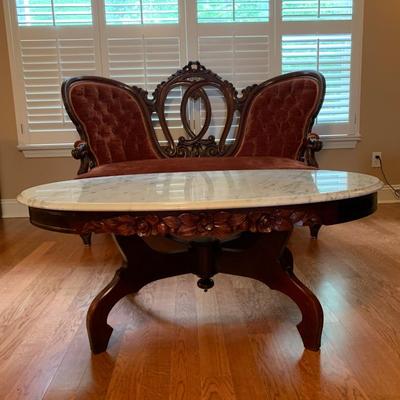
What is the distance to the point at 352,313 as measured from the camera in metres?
1.43

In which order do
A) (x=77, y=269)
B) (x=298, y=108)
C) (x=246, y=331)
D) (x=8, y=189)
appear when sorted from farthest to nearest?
(x=8, y=189)
(x=298, y=108)
(x=77, y=269)
(x=246, y=331)

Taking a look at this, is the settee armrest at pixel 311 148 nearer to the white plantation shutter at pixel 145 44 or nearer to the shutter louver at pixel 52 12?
the white plantation shutter at pixel 145 44

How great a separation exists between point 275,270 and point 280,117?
1590mm

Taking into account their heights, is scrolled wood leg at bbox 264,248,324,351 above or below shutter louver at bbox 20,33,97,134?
below

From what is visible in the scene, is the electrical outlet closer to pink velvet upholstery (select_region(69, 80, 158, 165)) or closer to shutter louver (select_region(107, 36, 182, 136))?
shutter louver (select_region(107, 36, 182, 136))

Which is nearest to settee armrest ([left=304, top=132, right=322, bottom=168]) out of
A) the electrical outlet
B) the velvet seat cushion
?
the velvet seat cushion

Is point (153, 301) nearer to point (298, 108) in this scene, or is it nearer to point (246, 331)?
point (246, 331)

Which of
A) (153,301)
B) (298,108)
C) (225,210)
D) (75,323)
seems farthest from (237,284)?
(298,108)

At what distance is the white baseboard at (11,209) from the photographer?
10.3 feet

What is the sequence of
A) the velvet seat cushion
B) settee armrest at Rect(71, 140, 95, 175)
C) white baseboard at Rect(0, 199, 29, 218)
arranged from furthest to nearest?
white baseboard at Rect(0, 199, 29, 218), settee armrest at Rect(71, 140, 95, 175), the velvet seat cushion

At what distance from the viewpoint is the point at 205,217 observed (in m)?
1.00

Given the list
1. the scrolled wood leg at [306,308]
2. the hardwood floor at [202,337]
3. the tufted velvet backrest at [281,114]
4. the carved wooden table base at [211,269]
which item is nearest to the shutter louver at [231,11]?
the tufted velvet backrest at [281,114]

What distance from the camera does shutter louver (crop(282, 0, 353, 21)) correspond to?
295cm

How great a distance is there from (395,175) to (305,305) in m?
2.44
